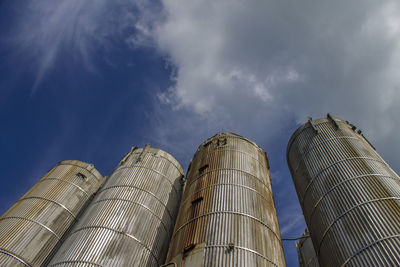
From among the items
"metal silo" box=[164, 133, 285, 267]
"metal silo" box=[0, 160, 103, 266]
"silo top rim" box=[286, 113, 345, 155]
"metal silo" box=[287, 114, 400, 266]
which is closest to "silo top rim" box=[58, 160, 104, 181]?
"metal silo" box=[0, 160, 103, 266]

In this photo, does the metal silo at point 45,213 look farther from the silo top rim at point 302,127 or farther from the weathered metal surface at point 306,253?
the weathered metal surface at point 306,253

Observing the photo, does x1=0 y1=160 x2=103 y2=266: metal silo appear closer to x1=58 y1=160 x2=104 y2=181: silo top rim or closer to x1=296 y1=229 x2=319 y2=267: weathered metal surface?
x1=58 y1=160 x2=104 y2=181: silo top rim

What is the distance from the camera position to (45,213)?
84.4ft

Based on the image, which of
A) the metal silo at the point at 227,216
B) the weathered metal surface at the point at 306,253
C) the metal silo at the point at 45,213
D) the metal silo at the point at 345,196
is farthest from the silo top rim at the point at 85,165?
the weathered metal surface at the point at 306,253

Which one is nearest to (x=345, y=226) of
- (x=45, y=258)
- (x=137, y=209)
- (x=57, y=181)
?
(x=137, y=209)

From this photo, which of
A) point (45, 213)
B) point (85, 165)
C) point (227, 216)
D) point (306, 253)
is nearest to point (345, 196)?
point (227, 216)

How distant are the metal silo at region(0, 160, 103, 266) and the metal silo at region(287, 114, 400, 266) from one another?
23.1 meters

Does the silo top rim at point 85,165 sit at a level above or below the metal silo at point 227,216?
above

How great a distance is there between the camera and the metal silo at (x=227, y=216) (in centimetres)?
1491

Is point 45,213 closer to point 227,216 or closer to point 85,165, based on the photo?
point 85,165

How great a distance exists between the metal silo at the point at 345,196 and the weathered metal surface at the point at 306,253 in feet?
31.3

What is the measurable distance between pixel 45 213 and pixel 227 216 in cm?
1921

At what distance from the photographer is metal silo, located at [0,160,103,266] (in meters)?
22.3

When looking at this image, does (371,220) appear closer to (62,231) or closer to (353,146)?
(353,146)
